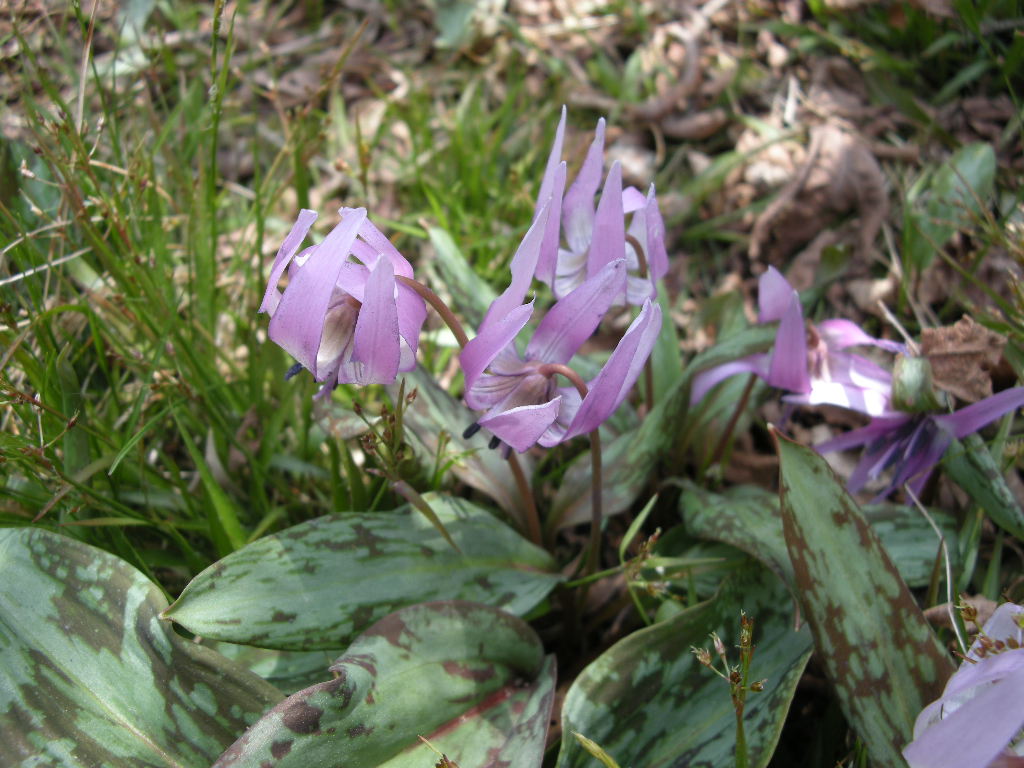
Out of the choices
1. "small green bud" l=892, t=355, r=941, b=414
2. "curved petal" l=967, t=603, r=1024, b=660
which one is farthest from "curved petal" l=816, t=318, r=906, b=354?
"curved petal" l=967, t=603, r=1024, b=660

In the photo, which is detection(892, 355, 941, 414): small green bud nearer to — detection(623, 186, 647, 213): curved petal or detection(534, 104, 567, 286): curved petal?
detection(623, 186, 647, 213): curved petal

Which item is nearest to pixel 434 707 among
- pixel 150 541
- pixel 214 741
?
pixel 214 741

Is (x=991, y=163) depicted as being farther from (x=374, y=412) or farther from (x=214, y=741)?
(x=214, y=741)

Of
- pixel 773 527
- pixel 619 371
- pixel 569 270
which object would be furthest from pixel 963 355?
pixel 619 371

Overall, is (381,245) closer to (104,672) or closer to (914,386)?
(104,672)

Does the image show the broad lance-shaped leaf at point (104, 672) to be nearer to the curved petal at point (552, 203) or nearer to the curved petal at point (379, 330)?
the curved petal at point (379, 330)

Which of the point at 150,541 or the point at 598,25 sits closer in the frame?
the point at 150,541
